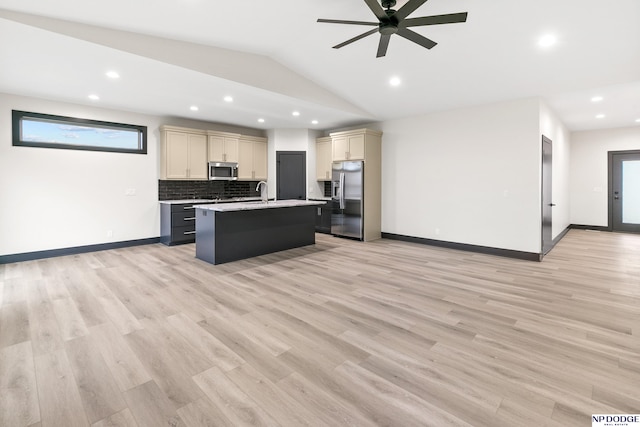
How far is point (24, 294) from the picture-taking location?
3434 mm

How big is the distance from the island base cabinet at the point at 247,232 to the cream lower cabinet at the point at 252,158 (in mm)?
2369

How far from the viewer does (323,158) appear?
25.7 feet

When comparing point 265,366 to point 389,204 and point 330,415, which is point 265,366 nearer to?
point 330,415

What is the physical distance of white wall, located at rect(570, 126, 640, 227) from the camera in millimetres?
7645

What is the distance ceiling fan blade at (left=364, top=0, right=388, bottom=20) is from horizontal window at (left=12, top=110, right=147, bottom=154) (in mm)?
5361

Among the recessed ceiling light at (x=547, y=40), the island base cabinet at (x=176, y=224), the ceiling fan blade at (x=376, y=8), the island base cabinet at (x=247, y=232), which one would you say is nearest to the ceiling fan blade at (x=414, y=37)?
the ceiling fan blade at (x=376, y=8)

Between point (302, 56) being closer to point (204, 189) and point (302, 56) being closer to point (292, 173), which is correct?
point (292, 173)

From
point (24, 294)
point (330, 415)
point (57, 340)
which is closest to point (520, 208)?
point (330, 415)

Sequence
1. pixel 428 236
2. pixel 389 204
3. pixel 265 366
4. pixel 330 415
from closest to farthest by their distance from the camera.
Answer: pixel 330 415 → pixel 265 366 → pixel 428 236 → pixel 389 204

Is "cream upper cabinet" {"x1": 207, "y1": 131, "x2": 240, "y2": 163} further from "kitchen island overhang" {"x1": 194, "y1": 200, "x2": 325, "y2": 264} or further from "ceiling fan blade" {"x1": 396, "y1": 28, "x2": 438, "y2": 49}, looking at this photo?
"ceiling fan blade" {"x1": 396, "y1": 28, "x2": 438, "y2": 49}

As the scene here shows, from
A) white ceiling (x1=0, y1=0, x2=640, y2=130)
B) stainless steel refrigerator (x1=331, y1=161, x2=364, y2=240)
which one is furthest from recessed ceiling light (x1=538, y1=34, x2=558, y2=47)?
stainless steel refrigerator (x1=331, y1=161, x2=364, y2=240)

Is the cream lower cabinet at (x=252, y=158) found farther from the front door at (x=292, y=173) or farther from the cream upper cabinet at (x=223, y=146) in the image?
the front door at (x=292, y=173)

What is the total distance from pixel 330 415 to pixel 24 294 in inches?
153

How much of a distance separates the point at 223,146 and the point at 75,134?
2707mm
